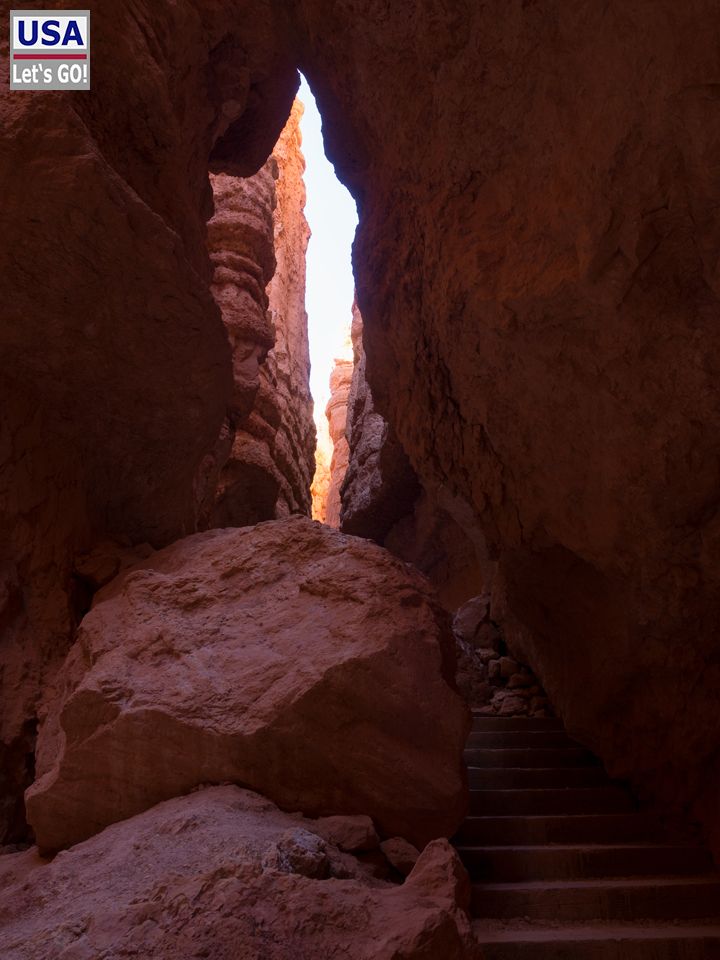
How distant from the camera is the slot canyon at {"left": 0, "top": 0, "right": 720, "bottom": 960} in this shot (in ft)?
8.33

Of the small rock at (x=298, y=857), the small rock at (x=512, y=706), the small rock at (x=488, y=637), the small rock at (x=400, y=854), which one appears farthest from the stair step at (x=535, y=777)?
the small rock at (x=298, y=857)

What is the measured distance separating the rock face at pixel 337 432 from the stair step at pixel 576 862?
13.8m

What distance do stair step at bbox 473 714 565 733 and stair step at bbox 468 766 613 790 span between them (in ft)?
2.72

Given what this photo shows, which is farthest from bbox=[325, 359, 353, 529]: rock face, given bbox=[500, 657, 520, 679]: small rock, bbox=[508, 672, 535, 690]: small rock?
bbox=[508, 672, 535, 690]: small rock

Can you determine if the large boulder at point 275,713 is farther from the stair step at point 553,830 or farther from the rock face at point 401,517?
the rock face at point 401,517

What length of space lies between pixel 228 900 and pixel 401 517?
8864 millimetres

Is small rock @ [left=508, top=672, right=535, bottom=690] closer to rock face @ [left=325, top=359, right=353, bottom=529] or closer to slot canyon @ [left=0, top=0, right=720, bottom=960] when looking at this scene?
slot canyon @ [left=0, top=0, right=720, bottom=960]

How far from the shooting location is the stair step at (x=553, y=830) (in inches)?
168

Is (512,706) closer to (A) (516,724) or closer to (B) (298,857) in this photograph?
(A) (516,724)

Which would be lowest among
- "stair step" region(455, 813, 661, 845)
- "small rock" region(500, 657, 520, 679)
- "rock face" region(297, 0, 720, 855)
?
"stair step" region(455, 813, 661, 845)

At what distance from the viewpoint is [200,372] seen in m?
4.62

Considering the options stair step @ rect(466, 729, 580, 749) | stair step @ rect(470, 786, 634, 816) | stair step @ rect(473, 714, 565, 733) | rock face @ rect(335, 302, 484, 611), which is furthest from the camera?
rock face @ rect(335, 302, 484, 611)

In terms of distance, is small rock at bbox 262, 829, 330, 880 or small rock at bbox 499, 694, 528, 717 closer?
small rock at bbox 262, 829, 330, 880

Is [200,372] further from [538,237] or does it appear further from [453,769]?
[453,769]
